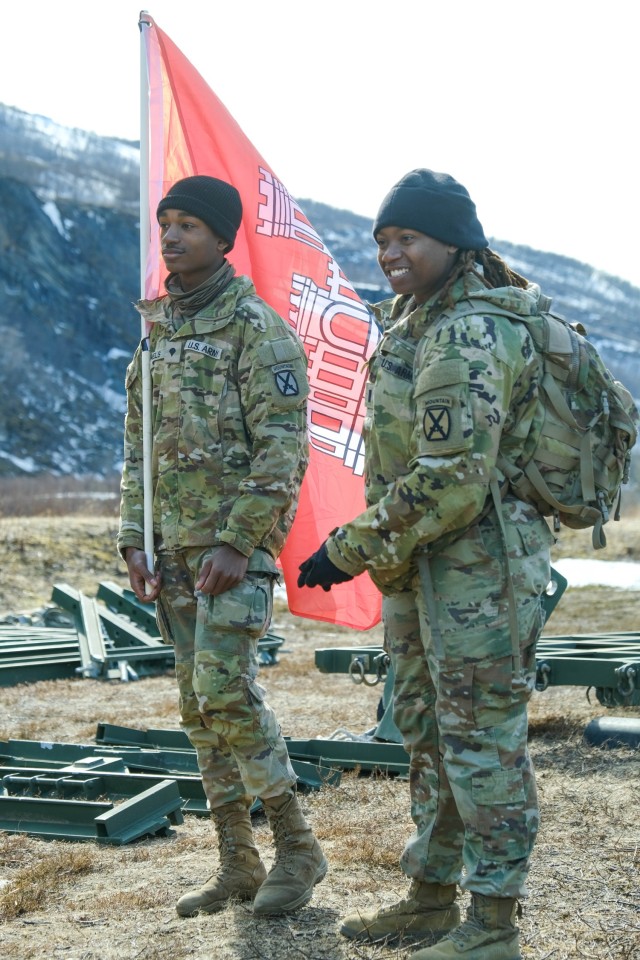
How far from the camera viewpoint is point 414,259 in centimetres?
334

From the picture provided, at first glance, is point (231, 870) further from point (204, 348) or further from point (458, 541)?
point (204, 348)

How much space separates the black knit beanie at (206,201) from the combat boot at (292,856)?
→ 1.91 m

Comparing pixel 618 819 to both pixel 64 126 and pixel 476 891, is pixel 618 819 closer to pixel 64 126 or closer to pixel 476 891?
pixel 476 891

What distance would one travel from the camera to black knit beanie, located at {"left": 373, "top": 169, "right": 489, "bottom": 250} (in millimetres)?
3307

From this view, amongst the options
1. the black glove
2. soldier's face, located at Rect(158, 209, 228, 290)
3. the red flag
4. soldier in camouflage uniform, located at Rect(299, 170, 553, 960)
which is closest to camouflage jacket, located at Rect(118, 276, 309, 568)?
soldier's face, located at Rect(158, 209, 228, 290)

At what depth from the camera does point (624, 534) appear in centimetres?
1931

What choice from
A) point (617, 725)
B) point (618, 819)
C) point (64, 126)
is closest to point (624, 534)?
point (617, 725)

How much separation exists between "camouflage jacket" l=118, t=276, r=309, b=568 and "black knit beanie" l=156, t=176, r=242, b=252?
0.22 meters

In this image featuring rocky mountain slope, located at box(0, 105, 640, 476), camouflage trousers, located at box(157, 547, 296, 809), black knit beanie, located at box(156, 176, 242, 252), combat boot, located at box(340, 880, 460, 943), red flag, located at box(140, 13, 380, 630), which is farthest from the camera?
rocky mountain slope, located at box(0, 105, 640, 476)

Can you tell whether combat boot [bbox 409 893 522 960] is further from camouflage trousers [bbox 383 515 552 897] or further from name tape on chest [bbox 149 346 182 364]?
name tape on chest [bbox 149 346 182 364]

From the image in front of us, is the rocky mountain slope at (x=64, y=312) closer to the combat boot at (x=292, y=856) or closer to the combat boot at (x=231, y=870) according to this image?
the combat boot at (x=231, y=870)

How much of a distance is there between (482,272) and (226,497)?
1095 millimetres

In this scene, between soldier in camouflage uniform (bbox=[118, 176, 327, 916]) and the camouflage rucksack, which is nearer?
the camouflage rucksack

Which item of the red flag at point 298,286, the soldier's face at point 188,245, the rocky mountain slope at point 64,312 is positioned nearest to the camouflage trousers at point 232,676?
the soldier's face at point 188,245
